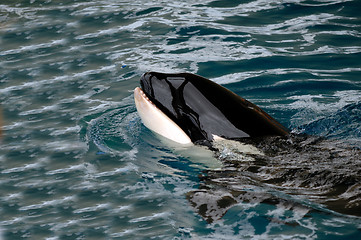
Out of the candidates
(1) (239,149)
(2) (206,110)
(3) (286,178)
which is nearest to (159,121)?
(2) (206,110)

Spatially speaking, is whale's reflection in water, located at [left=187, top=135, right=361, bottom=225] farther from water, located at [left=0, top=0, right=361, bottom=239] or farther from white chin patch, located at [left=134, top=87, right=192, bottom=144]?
white chin patch, located at [left=134, top=87, right=192, bottom=144]

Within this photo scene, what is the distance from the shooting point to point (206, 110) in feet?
20.5

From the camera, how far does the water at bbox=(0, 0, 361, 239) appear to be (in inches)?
218

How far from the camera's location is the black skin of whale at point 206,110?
20.2 ft

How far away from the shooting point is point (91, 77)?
9531 millimetres

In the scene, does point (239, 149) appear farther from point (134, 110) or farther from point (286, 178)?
point (134, 110)

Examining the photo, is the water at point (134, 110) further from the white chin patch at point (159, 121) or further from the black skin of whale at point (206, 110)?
the black skin of whale at point (206, 110)

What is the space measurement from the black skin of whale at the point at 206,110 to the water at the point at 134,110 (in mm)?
296

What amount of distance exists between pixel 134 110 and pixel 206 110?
2.00m

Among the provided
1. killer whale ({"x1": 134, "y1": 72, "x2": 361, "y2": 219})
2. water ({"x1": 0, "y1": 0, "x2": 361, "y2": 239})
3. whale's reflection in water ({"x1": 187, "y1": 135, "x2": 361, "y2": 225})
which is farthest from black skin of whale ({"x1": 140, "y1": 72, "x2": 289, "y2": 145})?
water ({"x1": 0, "y1": 0, "x2": 361, "y2": 239})

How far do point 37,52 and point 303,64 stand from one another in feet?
16.0

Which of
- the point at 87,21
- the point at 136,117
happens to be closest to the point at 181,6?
the point at 87,21

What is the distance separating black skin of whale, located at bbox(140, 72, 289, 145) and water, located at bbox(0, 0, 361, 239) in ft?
0.97

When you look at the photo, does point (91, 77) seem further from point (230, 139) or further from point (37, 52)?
point (230, 139)
